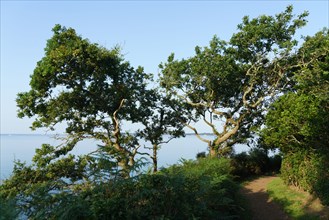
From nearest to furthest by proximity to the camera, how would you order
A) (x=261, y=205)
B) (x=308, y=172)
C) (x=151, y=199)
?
1. (x=151, y=199)
2. (x=308, y=172)
3. (x=261, y=205)

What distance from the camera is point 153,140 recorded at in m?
23.4

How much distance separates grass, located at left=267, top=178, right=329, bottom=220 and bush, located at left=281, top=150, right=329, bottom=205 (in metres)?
0.32

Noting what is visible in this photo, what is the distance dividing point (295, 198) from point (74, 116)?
13649 mm

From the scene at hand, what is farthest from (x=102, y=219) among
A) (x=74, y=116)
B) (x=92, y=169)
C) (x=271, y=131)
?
(x=74, y=116)

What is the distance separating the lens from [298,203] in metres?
13.3

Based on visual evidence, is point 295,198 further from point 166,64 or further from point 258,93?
point 166,64

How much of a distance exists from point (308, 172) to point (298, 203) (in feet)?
4.73

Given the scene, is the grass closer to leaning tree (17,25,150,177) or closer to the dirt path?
the dirt path

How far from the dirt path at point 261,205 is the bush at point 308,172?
1.55 meters

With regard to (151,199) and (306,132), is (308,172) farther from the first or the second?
(151,199)

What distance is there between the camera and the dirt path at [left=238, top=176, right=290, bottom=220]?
495 inches

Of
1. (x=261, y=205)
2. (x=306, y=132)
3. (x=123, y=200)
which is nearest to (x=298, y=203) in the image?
(x=261, y=205)

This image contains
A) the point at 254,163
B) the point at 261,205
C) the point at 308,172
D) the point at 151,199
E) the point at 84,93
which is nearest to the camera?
the point at 151,199

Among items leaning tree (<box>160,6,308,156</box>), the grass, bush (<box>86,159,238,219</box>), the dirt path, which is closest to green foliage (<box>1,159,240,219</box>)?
bush (<box>86,159,238,219</box>)
